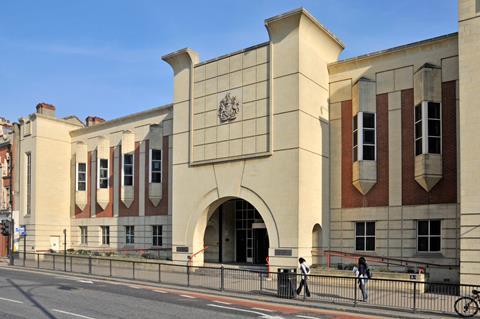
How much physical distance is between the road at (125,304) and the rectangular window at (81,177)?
1871 centimetres

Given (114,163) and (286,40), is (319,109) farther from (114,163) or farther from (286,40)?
(114,163)

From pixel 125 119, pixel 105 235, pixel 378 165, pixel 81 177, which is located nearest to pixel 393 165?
pixel 378 165

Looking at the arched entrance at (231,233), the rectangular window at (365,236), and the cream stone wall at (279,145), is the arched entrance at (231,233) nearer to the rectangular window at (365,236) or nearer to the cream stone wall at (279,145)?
the cream stone wall at (279,145)

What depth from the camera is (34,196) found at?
39.7 meters

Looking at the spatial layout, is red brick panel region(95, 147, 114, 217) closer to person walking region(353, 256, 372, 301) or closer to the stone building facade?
the stone building facade

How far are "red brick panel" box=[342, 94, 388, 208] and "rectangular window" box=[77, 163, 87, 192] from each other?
23238 millimetres

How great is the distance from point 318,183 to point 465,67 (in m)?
9.13

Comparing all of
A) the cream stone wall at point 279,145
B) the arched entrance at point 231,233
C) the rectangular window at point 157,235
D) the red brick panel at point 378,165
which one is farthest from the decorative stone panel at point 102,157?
the red brick panel at point 378,165

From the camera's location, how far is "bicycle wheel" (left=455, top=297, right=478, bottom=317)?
1499 cm

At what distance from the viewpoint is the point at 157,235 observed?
34.8 metres

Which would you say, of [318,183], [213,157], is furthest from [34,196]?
[318,183]

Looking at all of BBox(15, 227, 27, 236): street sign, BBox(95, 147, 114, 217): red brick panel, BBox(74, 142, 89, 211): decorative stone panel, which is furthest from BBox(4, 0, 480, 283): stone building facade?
BBox(15, 227, 27, 236): street sign

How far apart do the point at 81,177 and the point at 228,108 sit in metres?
18.9

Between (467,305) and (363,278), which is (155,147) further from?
(467,305)
